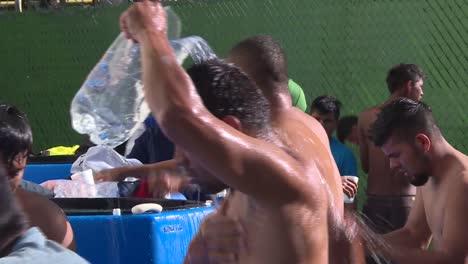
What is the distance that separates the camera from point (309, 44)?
891 centimetres

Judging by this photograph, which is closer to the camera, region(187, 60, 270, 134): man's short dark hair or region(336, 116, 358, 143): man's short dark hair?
region(187, 60, 270, 134): man's short dark hair

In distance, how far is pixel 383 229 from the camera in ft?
22.2

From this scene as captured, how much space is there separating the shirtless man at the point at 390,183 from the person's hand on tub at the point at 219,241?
13.7ft

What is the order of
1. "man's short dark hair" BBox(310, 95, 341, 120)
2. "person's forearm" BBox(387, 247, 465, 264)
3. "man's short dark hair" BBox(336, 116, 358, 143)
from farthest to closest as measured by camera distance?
"man's short dark hair" BBox(336, 116, 358, 143)
"man's short dark hair" BBox(310, 95, 341, 120)
"person's forearm" BBox(387, 247, 465, 264)

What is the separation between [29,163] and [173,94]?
444 centimetres

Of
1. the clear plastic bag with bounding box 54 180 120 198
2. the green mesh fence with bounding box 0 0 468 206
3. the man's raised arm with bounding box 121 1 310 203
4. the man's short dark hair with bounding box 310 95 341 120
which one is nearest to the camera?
the man's raised arm with bounding box 121 1 310 203

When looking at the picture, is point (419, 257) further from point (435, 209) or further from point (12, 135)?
point (12, 135)

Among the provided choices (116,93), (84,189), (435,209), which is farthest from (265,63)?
(84,189)

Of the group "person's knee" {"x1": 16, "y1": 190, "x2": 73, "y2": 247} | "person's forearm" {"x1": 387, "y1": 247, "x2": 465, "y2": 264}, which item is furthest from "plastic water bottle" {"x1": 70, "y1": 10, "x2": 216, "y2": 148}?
"person's forearm" {"x1": 387, "y1": 247, "x2": 465, "y2": 264}

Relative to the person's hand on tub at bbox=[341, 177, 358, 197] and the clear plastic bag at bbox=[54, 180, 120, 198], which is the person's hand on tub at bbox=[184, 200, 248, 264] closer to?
the clear plastic bag at bbox=[54, 180, 120, 198]

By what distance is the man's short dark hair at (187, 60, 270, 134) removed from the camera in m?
2.51

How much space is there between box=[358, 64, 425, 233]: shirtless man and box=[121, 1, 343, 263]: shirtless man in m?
4.37

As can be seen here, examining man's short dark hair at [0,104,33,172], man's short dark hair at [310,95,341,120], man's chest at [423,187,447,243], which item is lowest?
man's chest at [423,187,447,243]

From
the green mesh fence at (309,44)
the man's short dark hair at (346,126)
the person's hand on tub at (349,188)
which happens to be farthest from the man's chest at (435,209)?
the green mesh fence at (309,44)
